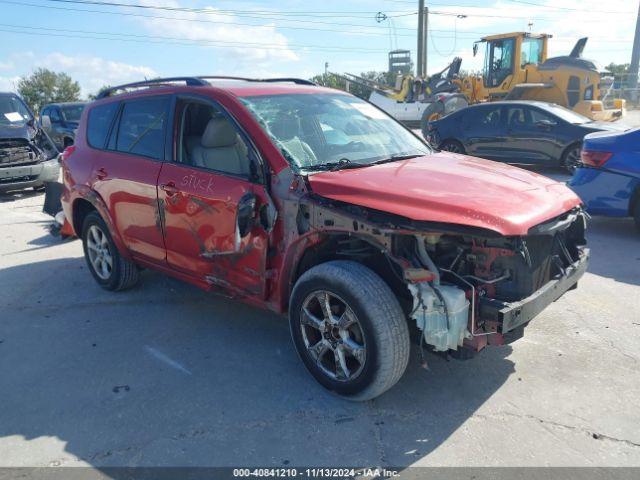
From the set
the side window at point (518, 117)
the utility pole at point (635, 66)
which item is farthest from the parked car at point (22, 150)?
the utility pole at point (635, 66)

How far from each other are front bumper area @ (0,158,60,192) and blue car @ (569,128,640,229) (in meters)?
9.30

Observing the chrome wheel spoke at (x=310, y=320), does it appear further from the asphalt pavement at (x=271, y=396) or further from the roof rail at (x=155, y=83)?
the roof rail at (x=155, y=83)

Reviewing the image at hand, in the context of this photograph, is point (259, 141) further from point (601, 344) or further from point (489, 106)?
point (489, 106)

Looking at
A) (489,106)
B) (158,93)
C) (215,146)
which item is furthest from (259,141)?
(489,106)

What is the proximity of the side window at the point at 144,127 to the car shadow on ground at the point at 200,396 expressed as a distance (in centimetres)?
145

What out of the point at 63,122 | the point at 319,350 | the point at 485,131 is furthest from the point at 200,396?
the point at 63,122

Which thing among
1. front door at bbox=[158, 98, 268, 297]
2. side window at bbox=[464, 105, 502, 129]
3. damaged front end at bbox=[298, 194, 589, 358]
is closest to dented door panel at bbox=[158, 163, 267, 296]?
front door at bbox=[158, 98, 268, 297]

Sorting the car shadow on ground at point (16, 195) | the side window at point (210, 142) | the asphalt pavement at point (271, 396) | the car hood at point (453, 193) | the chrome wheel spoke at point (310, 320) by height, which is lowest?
the car shadow on ground at point (16, 195)

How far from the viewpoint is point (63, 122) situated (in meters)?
17.3

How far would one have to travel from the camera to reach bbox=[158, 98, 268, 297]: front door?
145 inches

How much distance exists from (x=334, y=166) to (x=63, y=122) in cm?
1633

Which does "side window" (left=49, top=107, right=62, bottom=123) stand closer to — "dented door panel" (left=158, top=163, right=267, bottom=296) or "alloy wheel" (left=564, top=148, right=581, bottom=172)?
"alloy wheel" (left=564, top=148, right=581, bottom=172)

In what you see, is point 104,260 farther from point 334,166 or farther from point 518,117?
point 518,117

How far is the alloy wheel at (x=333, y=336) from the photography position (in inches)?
127
